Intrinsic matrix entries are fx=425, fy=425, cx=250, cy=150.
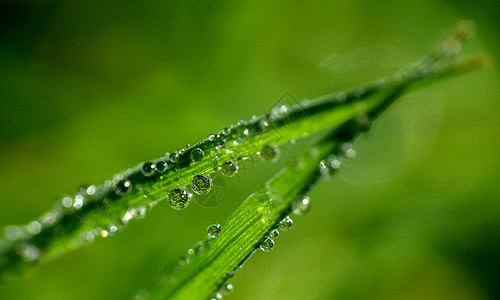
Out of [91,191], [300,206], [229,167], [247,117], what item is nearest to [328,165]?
Result: [300,206]

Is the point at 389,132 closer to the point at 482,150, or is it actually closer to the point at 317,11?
the point at 482,150

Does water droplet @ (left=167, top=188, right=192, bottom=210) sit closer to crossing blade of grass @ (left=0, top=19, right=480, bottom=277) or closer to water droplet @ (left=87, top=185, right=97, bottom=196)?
crossing blade of grass @ (left=0, top=19, right=480, bottom=277)

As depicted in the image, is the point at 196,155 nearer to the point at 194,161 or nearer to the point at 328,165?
the point at 194,161

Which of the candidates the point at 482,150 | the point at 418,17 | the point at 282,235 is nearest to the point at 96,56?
the point at 282,235

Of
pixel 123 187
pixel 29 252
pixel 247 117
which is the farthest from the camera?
pixel 247 117

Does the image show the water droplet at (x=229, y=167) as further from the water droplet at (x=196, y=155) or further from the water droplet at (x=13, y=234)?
the water droplet at (x=13, y=234)

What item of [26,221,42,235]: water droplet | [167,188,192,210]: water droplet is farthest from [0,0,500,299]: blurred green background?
[26,221,42,235]: water droplet

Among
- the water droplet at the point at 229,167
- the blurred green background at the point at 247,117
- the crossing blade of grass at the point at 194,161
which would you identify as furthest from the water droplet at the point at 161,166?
the blurred green background at the point at 247,117
